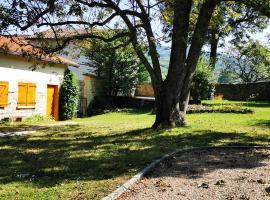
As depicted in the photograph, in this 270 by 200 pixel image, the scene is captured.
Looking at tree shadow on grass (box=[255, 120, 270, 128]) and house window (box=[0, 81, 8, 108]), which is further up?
house window (box=[0, 81, 8, 108])

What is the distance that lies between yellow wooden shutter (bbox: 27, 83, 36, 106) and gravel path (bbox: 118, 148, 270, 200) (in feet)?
52.1

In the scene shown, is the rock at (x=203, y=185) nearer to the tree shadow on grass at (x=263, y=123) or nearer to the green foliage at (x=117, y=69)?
the tree shadow on grass at (x=263, y=123)

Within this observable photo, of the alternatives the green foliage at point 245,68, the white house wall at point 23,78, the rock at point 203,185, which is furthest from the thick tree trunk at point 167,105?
the green foliage at point 245,68

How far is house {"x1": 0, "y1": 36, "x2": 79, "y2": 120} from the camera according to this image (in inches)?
917

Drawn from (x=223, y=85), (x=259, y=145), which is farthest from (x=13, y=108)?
(x=223, y=85)

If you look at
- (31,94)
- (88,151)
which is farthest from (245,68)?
(88,151)

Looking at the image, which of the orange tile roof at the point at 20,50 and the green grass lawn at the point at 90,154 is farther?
the orange tile roof at the point at 20,50

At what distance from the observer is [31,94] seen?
25.9 m

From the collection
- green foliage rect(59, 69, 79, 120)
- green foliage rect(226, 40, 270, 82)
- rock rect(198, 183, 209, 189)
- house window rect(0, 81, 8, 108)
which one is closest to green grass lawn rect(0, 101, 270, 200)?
rock rect(198, 183, 209, 189)

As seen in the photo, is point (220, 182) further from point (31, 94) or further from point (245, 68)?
point (245, 68)

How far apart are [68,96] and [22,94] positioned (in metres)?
4.52

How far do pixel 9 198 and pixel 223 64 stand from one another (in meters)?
67.4

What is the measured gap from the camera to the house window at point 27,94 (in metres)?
24.8

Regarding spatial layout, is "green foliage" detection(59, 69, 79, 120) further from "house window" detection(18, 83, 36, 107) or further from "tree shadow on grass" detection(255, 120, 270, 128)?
"tree shadow on grass" detection(255, 120, 270, 128)
